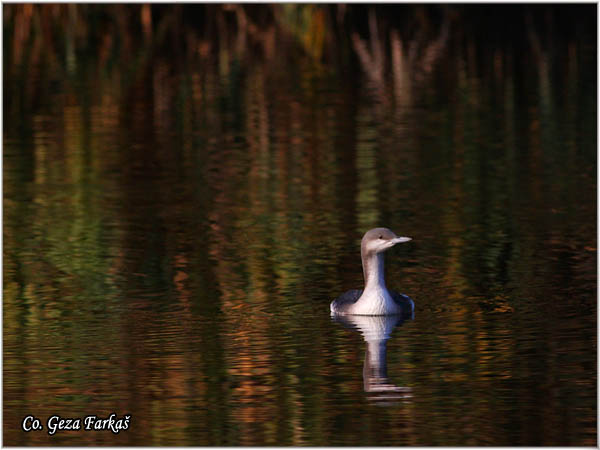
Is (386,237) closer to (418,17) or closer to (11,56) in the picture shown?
(11,56)

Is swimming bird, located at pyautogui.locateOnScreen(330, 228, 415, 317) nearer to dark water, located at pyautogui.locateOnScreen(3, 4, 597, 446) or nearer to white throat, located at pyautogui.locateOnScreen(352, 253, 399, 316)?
white throat, located at pyautogui.locateOnScreen(352, 253, 399, 316)

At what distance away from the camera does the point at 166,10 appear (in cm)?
3300

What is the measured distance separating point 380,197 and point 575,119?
598 cm

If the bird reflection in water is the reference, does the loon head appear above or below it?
above

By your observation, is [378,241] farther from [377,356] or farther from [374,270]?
[377,356]

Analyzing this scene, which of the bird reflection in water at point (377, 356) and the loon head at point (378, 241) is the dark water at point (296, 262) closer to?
the bird reflection in water at point (377, 356)

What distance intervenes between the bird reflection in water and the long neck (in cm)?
24

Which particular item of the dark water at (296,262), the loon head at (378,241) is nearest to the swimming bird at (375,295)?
the loon head at (378,241)

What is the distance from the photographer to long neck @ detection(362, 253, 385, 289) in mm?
11883

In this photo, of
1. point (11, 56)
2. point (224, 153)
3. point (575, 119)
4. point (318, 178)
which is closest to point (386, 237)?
point (318, 178)

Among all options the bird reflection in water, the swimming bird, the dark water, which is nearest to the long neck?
the swimming bird

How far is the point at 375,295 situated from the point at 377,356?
1199 mm

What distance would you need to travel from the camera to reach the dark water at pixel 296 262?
9641mm

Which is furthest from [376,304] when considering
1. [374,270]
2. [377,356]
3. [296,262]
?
[296,262]
